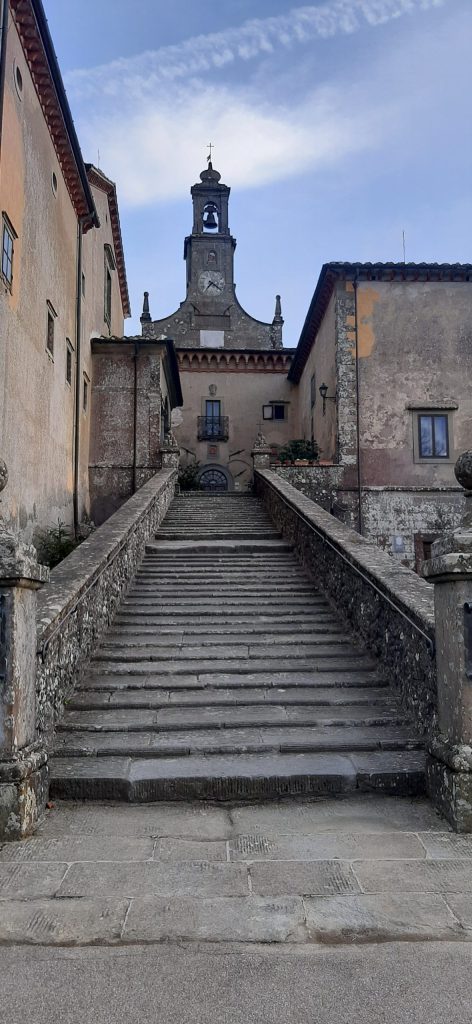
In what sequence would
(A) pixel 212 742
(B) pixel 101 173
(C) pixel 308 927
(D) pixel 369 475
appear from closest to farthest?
(C) pixel 308 927 → (A) pixel 212 742 → (D) pixel 369 475 → (B) pixel 101 173

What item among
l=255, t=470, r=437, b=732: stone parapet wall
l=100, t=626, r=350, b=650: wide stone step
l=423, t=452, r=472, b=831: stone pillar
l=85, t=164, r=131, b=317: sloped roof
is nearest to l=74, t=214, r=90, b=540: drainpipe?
l=85, t=164, r=131, b=317: sloped roof

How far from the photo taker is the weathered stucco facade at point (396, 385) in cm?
1869

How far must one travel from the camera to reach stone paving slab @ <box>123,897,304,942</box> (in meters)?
3.09

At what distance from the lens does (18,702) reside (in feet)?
14.2

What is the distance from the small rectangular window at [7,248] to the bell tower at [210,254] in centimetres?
2195

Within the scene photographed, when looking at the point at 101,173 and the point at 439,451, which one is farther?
the point at 101,173

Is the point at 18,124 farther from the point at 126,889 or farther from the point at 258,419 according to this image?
the point at 258,419

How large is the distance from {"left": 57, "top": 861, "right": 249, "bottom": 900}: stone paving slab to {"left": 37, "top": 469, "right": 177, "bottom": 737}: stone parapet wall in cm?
172

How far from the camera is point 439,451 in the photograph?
1911 cm

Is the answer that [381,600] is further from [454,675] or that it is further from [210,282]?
[210,282]

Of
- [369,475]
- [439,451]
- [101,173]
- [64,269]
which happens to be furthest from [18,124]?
[439,451]

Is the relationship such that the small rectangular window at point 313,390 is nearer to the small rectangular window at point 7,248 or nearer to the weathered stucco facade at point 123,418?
the weathered stucco facade at point 123,418

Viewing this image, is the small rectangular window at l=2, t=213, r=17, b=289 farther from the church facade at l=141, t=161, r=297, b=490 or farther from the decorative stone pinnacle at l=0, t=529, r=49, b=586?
the church facade at l=141, t=161, r=297, b=490

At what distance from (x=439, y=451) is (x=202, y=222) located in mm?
20471
